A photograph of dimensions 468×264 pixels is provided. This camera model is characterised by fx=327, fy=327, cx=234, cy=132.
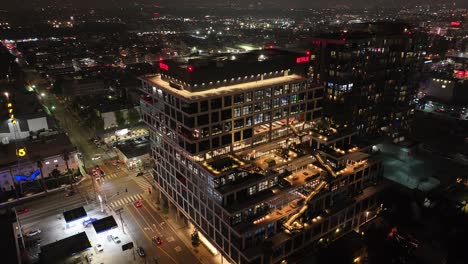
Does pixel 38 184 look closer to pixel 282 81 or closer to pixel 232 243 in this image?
pixel 232 243

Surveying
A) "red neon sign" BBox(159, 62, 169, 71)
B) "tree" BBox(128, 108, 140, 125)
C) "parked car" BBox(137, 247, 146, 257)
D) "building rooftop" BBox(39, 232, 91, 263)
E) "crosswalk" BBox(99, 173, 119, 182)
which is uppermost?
"red neon sign" BBox(159, 62, 169, 71)

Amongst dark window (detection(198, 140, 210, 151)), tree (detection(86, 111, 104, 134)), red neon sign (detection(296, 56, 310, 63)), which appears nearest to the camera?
dark window (detection(198, 140, 210, 151))

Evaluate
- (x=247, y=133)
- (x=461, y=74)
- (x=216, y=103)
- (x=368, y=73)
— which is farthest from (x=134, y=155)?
(x=461, y=74)

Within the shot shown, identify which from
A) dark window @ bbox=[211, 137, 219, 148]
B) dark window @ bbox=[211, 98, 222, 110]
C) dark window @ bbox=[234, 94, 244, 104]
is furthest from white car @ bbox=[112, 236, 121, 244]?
dark window @ bbox=[234, 94, 244, 104]

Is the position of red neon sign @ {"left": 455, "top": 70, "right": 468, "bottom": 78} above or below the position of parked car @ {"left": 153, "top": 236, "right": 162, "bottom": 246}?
above

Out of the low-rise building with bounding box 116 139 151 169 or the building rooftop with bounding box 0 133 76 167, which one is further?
the low-rise building with bounding box 116 139 151 169

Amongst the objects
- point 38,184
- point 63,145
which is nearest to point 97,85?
point 63,145

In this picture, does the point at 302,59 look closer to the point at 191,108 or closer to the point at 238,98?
the point at 238,98

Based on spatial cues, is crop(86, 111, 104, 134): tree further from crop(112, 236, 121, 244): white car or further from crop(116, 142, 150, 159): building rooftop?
crop(112, 236, 121, 244): white car
